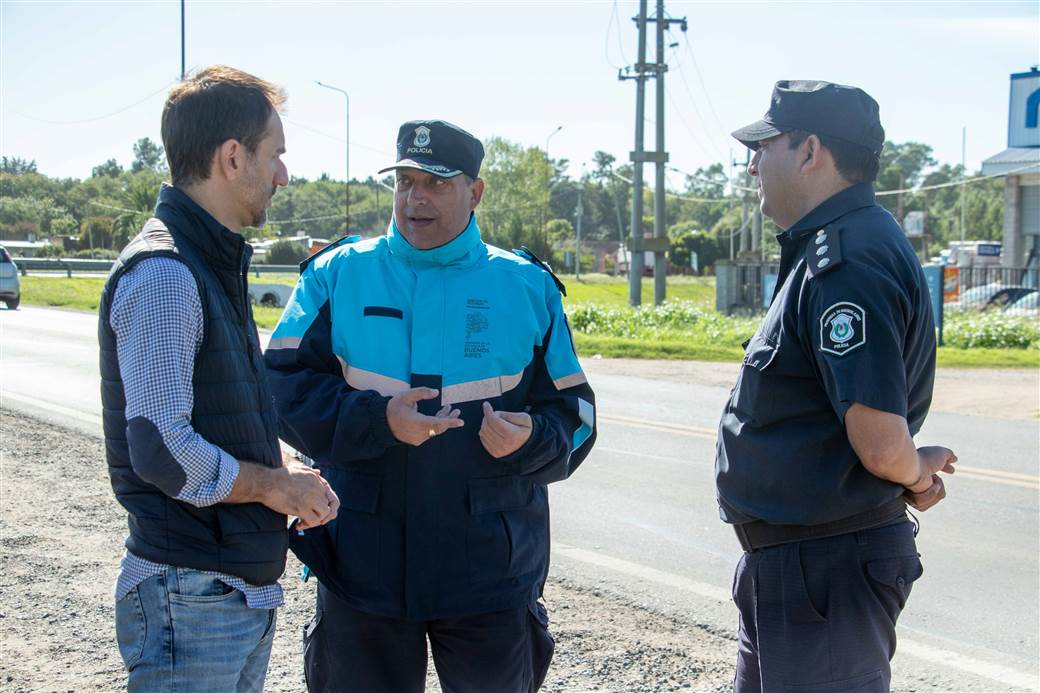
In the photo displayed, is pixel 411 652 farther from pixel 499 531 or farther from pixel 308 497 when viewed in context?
pixel 308 497

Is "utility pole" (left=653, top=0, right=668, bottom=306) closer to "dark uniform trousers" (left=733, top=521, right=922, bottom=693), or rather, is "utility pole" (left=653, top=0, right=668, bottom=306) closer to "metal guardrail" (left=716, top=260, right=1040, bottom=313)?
"metal guardrail" (left=716, top=260, right=1040, bottom=313)

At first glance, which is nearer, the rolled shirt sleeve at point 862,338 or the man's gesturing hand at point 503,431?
the rolled shirt sleeve at point 862,338

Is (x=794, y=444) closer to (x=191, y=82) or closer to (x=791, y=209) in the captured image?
→ (x=791, y=209)

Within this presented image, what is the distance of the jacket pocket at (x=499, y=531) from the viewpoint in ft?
9.15

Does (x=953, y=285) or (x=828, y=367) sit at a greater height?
(x=953, y=285)

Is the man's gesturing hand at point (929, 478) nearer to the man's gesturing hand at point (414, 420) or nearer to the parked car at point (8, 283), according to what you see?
the man's gesturing hand at point (414, 420)

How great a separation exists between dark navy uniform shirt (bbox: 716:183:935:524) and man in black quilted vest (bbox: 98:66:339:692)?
113cm

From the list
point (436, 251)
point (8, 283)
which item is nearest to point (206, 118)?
point (436, 251)

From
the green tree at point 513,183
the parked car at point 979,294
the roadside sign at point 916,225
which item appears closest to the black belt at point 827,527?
the parked car at point 979,294

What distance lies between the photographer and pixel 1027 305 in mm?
23125

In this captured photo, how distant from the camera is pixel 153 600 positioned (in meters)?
2.28

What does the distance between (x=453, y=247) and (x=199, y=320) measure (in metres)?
0.90

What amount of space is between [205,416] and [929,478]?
6.04 feet

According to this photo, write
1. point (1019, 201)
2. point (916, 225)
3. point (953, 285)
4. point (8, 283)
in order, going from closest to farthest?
point (8, 283) < point (953, 285) < point (1019, 201) < point (916, 225)
